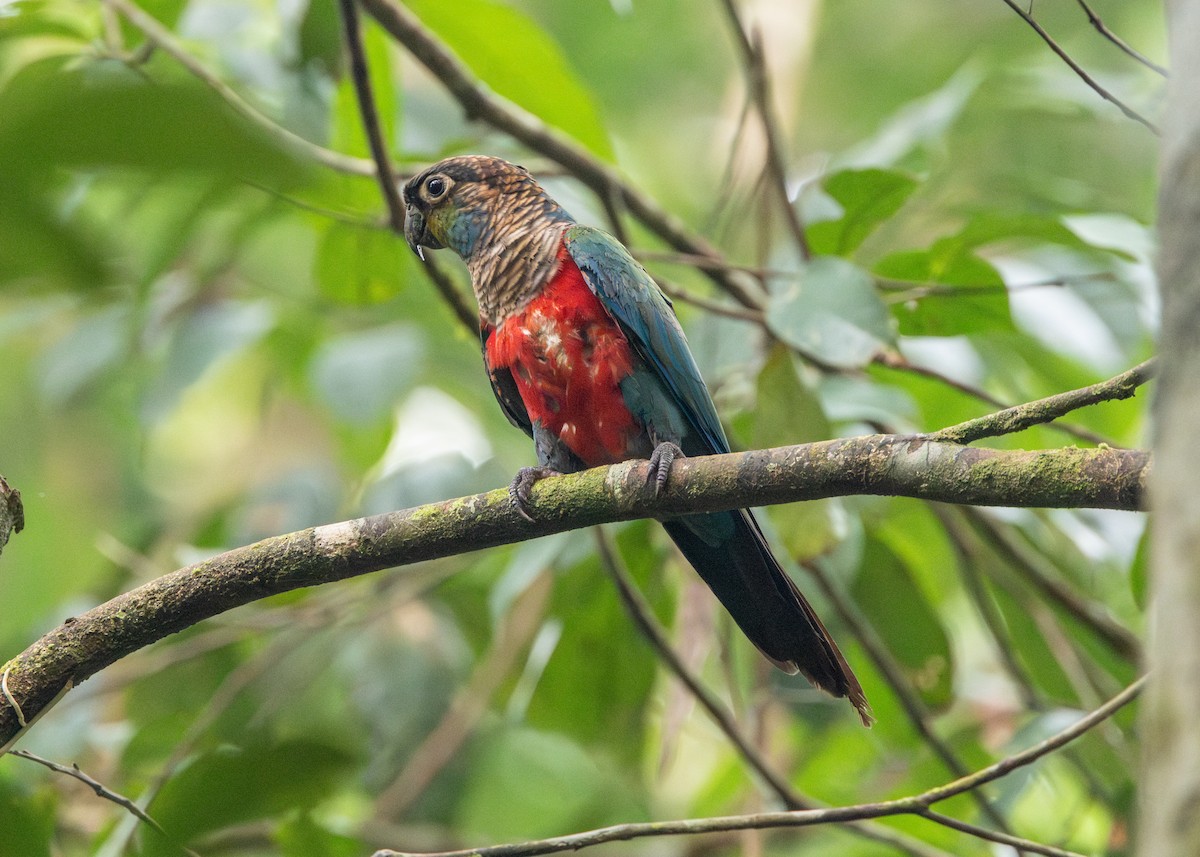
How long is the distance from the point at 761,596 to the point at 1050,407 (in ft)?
5.53

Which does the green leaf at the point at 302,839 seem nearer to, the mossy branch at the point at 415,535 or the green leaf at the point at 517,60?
the mossy branch at the point at 415,535

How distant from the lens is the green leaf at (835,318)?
4090mm

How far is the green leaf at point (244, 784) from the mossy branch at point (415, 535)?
3.96 ft

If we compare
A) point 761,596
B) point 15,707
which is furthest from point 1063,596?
point 15,707

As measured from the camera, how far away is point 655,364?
4.21 m

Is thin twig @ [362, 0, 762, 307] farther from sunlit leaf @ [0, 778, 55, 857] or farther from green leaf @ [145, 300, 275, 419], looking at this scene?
sunlit leaf @ [0, 778, 55, 857]

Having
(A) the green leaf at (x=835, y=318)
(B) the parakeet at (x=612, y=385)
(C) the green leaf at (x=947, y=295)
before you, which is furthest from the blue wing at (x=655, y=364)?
(C) the green leaf at (x=947, y=295)

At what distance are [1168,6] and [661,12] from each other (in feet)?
38.6

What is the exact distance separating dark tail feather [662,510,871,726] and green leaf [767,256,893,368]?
2.26 feet

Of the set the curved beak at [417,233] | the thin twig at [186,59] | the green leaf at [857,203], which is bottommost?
the green leaf at [857,203]

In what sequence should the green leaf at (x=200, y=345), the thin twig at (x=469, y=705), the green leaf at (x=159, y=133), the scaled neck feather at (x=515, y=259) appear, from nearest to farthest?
the green leaf at (x=159, y=133), the scaled neck feather at (x=515, y=259), the green leaf at (x=200, y=345), the thin twig at (x=469, y=705)

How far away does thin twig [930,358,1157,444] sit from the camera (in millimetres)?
2361

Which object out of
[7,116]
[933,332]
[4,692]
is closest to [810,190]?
[933,332]

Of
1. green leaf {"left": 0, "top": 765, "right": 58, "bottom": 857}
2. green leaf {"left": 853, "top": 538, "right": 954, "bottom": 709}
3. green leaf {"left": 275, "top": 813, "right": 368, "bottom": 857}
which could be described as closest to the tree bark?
green leaf {"left": 0, "top": 765, "right": 58, "bottom": 857}
